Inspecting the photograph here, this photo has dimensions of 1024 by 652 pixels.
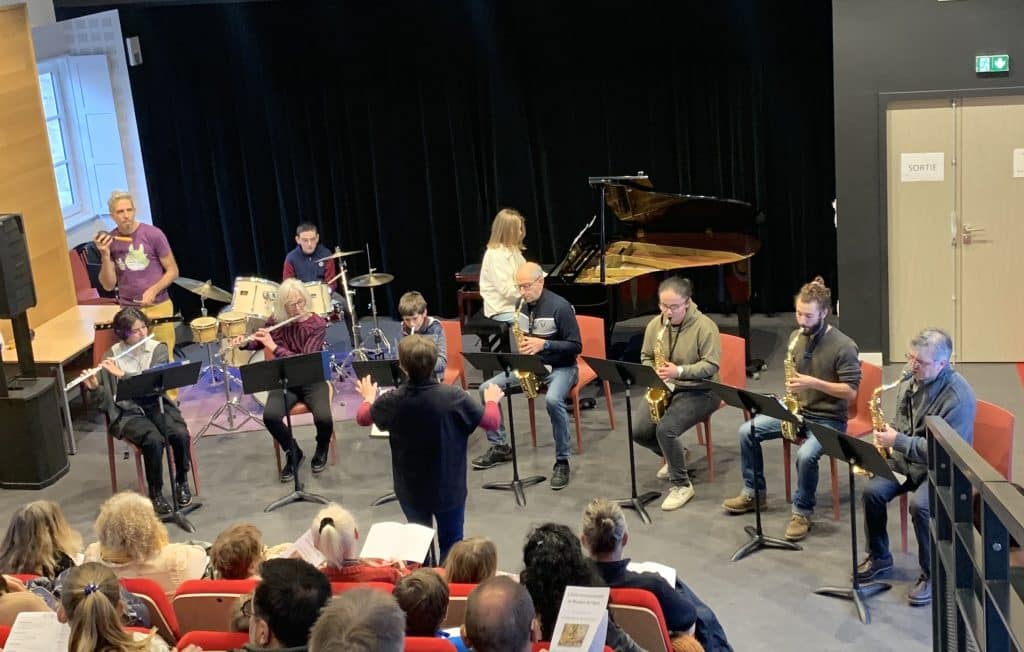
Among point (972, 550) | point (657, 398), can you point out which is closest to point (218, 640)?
point (972, 550)

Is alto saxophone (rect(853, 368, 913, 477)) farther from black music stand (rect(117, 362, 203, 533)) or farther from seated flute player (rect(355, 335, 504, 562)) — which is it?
black music stand (rect(117, 362, 203, 533))

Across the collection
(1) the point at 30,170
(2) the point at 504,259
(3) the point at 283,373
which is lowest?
(3) the point at 283,373

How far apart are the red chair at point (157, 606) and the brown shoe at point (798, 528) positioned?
330 centimetres

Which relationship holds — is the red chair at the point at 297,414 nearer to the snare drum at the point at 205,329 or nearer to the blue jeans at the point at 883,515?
the snare drum at the point at 205,329

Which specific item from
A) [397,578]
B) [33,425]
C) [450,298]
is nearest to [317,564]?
[397,578]

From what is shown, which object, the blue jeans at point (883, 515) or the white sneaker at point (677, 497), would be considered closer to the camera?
the blue jeans at point (883, 515)

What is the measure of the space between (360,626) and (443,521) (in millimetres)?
3038

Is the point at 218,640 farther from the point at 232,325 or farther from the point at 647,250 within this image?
the point at 647,250

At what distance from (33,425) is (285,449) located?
1646 mm

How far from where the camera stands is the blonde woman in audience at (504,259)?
27.9 ft

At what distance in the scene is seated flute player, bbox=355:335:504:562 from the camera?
5.69m

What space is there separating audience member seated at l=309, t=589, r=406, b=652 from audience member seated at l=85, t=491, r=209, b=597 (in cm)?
236

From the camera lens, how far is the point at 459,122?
10.9 meters

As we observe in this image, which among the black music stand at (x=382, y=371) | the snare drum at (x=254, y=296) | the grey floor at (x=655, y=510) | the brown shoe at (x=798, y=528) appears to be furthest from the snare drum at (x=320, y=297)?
the brown shoe at (x=798, y=528)
